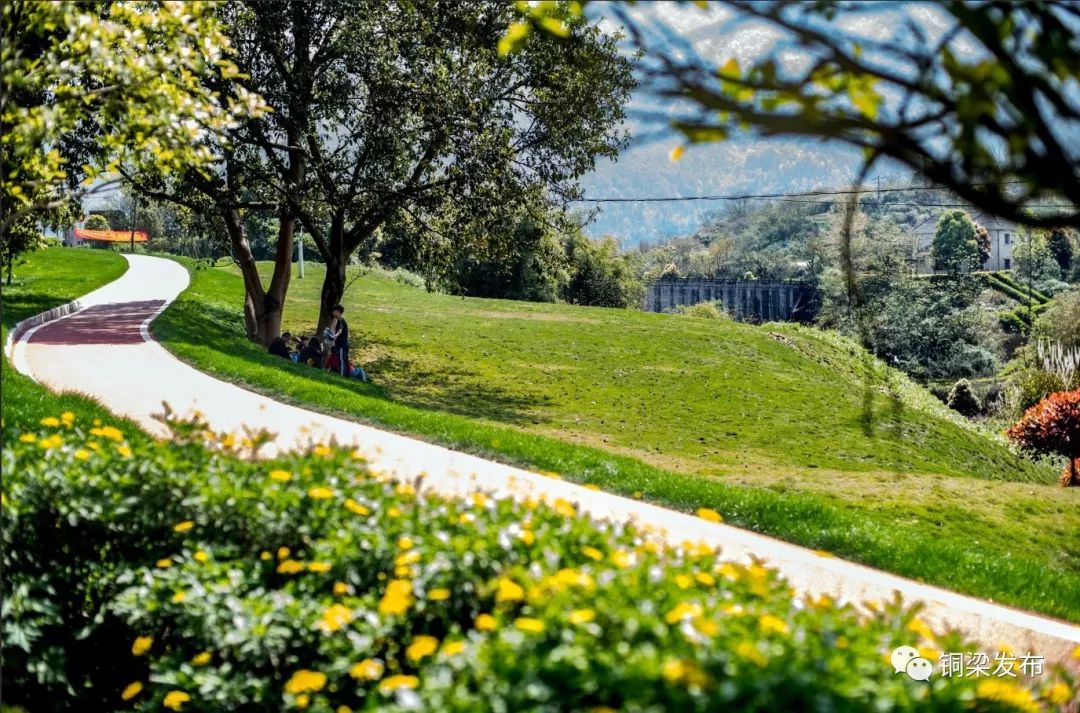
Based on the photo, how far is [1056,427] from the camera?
1842cm

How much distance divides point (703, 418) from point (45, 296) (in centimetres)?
1753

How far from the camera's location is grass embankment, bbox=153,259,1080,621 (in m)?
9.96

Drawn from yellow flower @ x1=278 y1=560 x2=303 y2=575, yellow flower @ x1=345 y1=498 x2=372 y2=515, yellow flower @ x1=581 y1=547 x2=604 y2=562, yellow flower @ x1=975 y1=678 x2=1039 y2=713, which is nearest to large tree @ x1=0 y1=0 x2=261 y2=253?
yellow flower @ x1=345 y1=498 x2=372 y2=515

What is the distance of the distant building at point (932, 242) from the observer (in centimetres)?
5873

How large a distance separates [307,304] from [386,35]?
1997 cm

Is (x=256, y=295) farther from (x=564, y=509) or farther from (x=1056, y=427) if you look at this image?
(x=564, y=509)

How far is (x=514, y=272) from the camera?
171 ft

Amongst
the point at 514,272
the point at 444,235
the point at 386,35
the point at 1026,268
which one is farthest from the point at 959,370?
the point at 386,35

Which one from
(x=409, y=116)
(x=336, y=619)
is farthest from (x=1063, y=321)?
(x=336, y=619)

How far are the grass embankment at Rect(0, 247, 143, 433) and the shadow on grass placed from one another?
300cm

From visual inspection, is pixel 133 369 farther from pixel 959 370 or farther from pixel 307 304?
pixel 959 370

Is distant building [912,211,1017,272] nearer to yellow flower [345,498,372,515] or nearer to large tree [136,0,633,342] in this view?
large tree [136,0,633,342]

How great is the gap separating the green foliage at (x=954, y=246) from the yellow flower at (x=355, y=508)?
53816 mm

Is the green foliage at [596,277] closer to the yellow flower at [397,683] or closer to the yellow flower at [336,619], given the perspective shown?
the yellow flower at [336,619]
